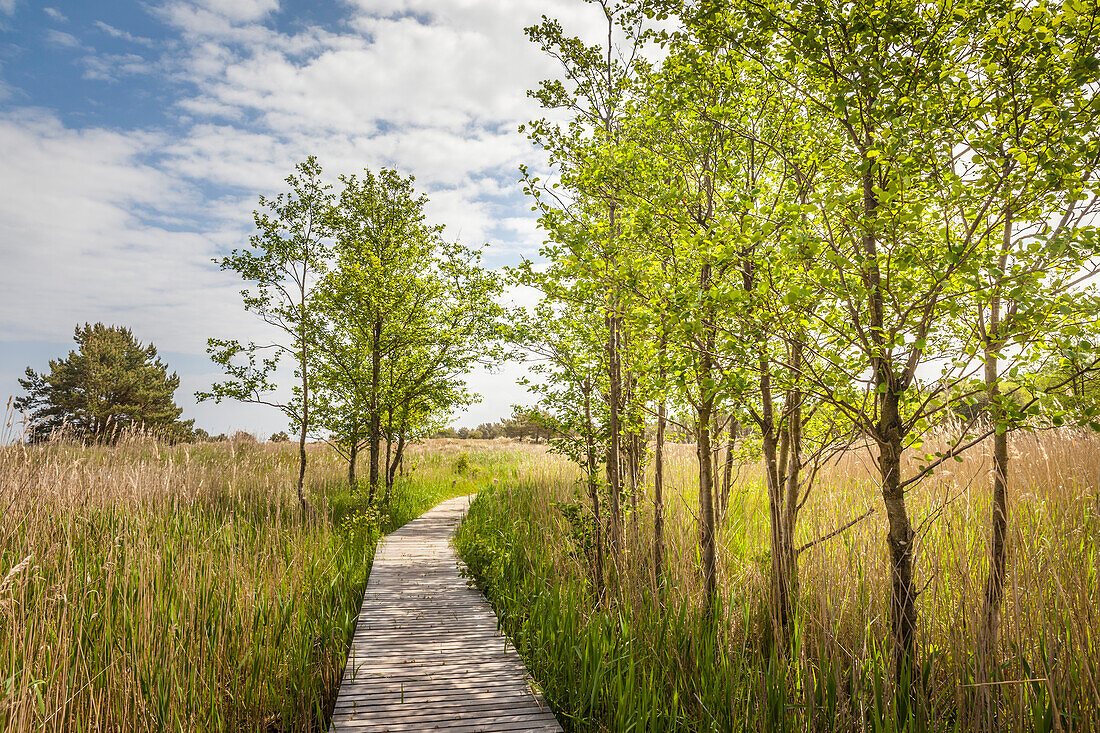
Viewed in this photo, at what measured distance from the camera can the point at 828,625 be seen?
10.7 ft

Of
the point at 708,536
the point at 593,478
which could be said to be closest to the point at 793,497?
the point at 708,536

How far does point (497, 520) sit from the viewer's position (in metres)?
8.68

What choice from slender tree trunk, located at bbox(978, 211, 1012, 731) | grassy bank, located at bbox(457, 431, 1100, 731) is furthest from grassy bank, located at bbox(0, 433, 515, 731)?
slender tree trunk, located at bbox(978, 211, 1012, 731)

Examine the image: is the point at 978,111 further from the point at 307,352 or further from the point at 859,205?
the point at 307,352

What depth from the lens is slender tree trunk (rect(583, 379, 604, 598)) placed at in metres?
5.69

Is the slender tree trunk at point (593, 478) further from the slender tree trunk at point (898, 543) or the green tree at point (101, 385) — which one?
the green tree at point (101, 385)

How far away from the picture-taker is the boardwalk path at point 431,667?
133 inches

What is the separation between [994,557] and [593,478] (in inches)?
139

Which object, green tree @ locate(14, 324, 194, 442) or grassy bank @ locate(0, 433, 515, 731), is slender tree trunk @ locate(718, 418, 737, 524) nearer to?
grassy bank @ locate(0, 433, 515, 731)

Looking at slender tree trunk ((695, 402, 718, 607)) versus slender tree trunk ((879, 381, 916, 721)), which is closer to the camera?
slender tree trunk ((879, 381, 916, 721))

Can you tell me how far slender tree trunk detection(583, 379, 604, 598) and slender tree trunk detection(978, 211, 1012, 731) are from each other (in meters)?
3.16

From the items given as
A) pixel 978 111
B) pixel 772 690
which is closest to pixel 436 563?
pixel 772 690

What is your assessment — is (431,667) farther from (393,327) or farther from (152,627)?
(393,327)

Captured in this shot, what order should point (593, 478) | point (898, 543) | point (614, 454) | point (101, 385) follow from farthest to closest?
point (101, 385)
point (593, 478)
point (614, 454)
point (898, 543)
